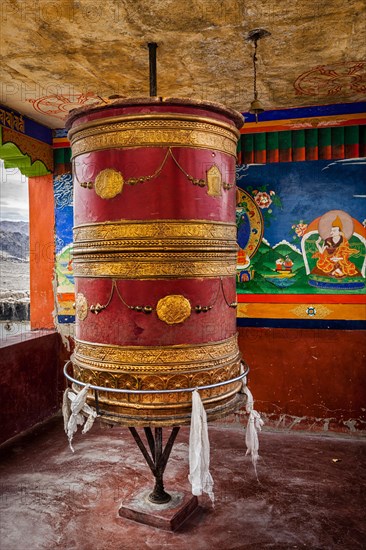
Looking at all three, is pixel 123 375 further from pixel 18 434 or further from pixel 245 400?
pixel 18 434

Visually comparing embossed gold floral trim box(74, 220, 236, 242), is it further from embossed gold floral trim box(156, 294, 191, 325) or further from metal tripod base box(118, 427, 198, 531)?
metal tripod base box(118, 427, 198, 531)

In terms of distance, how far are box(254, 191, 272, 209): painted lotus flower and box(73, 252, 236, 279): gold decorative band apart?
2931mm

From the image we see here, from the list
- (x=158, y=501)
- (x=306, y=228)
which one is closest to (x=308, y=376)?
(x=306, y=228)

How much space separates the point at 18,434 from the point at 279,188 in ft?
14.0

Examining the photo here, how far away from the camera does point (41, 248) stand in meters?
6.48

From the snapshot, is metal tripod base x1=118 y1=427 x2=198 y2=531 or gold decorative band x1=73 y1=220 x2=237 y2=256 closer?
gold decorative band x1=73 y1=220 x2=237 y2=256

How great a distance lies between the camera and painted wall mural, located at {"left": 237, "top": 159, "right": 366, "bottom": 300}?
5.49m

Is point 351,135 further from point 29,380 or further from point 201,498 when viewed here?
point 29,380

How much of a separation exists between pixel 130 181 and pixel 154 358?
107 cm

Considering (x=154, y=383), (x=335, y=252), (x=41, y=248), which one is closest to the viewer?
(x=154, y=383)

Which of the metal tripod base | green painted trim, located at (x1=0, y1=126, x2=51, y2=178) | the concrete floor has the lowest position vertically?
the concrete floor

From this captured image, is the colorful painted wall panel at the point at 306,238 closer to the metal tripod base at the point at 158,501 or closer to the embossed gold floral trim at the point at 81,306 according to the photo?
the metal tripod base at the point at 158,501

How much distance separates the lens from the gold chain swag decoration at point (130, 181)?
2834 mm

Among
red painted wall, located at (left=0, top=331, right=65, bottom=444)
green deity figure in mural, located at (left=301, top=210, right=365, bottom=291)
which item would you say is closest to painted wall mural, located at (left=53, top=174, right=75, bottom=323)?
red painted wall, located at (left=0, top=331, right=65, bottom=444)
